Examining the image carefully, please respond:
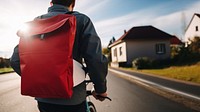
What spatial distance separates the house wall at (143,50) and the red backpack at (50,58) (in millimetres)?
35101

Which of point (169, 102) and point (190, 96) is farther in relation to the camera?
point (190, 96)

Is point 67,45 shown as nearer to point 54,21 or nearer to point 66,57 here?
point 66,57

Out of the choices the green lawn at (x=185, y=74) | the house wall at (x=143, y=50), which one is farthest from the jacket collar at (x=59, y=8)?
the house wall at (x=143, y=50)

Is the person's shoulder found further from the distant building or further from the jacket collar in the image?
the distant building

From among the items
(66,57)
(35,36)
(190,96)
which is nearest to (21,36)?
(35,36)

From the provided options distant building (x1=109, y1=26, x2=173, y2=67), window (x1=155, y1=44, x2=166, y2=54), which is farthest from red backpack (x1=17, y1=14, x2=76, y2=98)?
window (x1=155, y1=44, x2=166, y2=54)

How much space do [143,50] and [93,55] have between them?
1412 inches

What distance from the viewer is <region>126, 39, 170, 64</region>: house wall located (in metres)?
37.2

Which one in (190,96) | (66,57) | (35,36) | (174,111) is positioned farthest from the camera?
(190,96)

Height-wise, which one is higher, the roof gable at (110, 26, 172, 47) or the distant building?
the roof gable at (110, 26, 172, 47)

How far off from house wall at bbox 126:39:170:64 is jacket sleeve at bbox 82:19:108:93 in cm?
3500

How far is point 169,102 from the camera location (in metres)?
8.19

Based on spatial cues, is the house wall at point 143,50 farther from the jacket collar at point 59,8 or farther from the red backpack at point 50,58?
the red backpack at point 50,58

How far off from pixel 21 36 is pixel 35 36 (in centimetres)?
20
